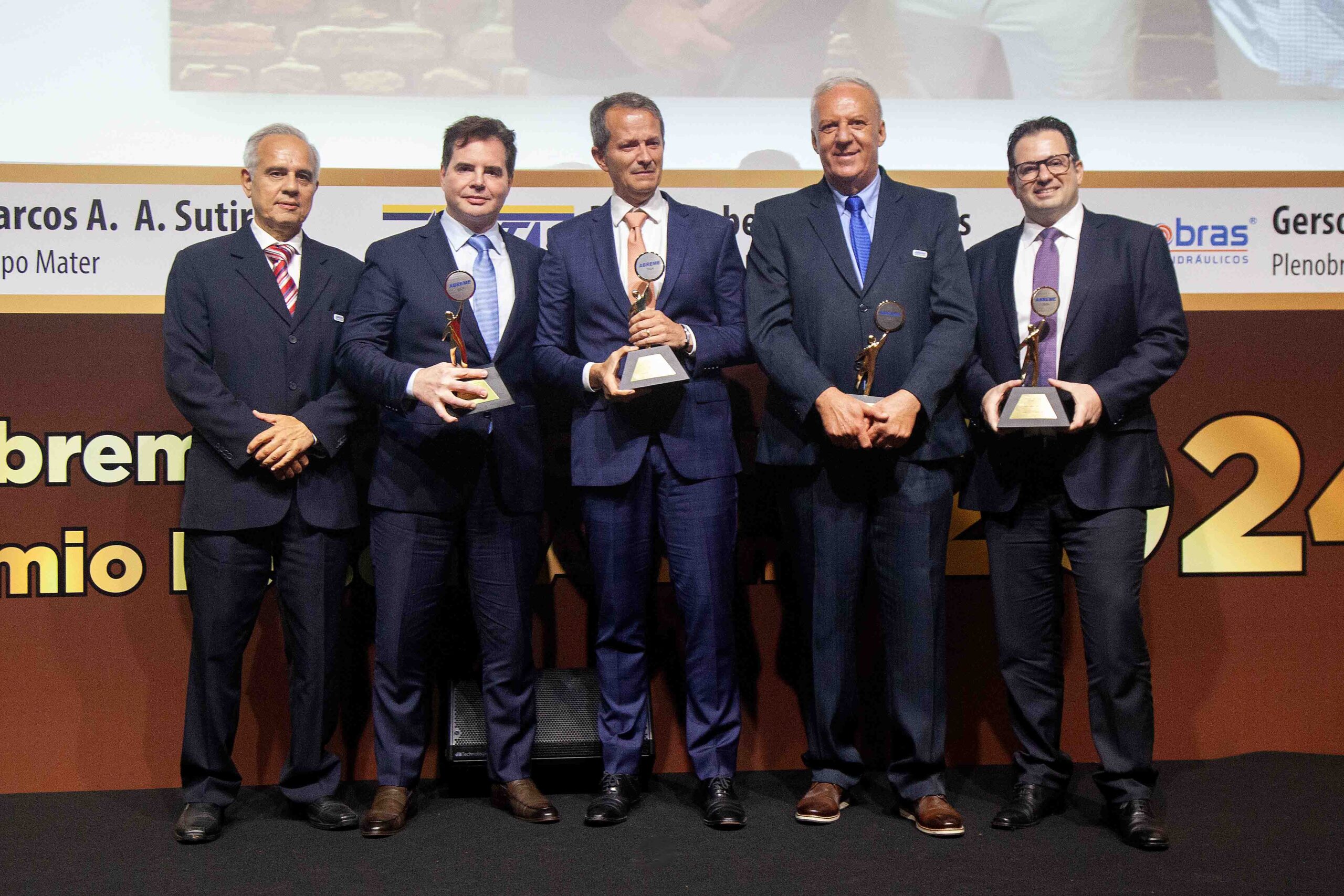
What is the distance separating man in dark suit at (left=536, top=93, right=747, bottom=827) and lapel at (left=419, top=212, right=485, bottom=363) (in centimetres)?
18

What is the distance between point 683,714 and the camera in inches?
144

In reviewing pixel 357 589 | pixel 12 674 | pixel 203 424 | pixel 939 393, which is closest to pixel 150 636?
pixel 12 674

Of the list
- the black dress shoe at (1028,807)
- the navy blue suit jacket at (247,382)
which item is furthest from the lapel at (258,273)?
the black dress shoe at (1028,807)

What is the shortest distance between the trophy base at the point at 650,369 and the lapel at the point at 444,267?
0.48 meters

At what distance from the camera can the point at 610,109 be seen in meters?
3.07

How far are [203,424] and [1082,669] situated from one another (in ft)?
9.18

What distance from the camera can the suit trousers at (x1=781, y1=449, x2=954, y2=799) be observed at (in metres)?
2.99

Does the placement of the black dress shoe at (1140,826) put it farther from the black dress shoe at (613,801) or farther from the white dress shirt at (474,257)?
the white dress shirt at (474,257)

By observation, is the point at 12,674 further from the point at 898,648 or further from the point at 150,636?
the point at 898,648

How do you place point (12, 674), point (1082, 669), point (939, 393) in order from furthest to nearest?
point (1082, 669) → point (12, 674) → point (939, 393)

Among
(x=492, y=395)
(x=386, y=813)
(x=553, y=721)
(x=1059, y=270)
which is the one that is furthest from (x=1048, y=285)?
(x=386, y=813)

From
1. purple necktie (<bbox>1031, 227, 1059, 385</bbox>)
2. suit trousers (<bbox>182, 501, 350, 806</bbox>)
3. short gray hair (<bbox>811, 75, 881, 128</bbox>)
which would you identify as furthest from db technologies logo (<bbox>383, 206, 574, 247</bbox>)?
purple necktie (<bbox>1031, 227, 1059, 385</bbox>)

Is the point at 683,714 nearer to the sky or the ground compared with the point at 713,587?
nearer to the ground

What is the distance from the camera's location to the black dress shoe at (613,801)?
9.98ft
